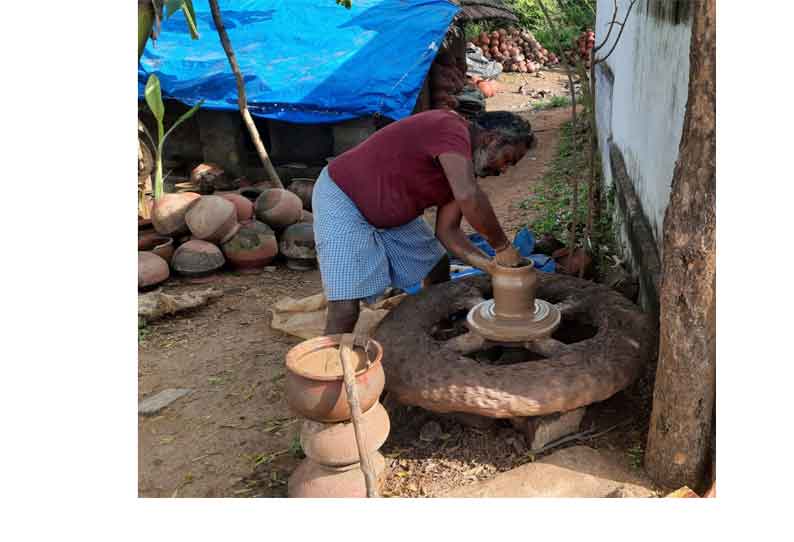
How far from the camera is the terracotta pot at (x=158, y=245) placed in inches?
206

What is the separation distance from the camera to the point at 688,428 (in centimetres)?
220

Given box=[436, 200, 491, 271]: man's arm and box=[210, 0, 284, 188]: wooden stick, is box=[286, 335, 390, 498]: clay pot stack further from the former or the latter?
box=[210, 0, 284, 188]: wooden stick

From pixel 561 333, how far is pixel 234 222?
3054 mm

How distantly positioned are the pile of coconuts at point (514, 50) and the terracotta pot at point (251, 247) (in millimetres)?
10673

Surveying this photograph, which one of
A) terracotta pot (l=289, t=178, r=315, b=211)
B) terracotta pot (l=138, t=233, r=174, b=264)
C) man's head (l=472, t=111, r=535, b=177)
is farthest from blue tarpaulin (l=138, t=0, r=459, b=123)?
terracotta pot (l=138, t=233, r=174, b=264)

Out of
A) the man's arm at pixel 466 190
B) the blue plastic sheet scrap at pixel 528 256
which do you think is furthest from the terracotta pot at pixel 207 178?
the man's arm at pixel 466 190

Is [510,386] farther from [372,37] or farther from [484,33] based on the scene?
[484,33]

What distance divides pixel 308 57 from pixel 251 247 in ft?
11.6

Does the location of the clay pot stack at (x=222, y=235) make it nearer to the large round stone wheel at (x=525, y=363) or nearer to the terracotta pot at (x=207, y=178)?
the terracotta pot at (x=207, y=178)

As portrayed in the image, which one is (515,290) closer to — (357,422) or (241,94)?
(357,422)

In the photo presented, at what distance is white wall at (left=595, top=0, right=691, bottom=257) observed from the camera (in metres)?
2.97

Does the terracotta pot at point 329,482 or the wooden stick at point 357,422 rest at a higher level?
the wooden stick at point 357,422

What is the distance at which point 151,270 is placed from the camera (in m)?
4.96

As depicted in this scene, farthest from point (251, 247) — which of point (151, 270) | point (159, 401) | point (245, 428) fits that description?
point (245, 428)
